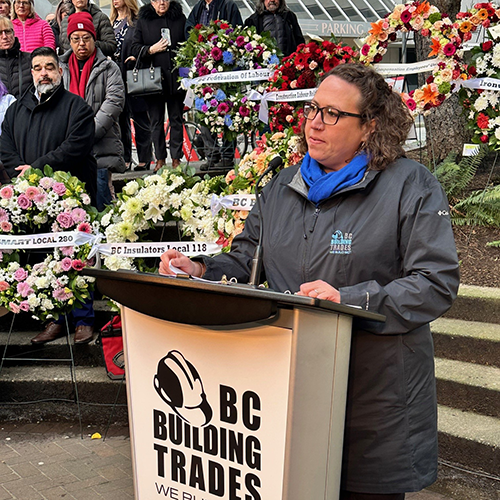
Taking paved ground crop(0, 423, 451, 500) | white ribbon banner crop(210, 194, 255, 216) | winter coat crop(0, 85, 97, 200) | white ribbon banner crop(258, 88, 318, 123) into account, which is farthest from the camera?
white ribbon banner crop(258, 88, 318, 123)

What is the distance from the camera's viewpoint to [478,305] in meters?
5.23

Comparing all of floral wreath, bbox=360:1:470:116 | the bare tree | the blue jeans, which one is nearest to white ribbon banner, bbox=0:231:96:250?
the blue jeans

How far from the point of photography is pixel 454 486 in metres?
3.98

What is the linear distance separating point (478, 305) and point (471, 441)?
4.52 ft

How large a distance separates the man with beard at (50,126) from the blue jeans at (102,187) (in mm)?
1271

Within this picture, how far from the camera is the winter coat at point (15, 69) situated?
7.45 metres

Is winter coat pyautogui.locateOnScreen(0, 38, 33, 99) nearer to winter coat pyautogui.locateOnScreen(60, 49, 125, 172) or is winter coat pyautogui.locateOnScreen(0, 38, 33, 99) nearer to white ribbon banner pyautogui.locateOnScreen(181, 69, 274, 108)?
winter coat pyautogui.locateOnScreen(60, 49, 125, 172)

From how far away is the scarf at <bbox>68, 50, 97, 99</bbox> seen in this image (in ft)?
23.4

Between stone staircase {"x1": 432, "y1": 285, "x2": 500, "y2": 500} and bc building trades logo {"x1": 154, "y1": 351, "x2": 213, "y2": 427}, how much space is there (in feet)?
8.33

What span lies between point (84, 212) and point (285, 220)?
3160 mm

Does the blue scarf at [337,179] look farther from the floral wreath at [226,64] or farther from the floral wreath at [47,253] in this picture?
the floral wreath at [226,64]

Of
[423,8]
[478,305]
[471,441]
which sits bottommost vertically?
[471,441]

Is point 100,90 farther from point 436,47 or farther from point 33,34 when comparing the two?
point 436,47

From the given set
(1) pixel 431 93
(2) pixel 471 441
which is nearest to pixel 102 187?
(1) pixel 431 93
